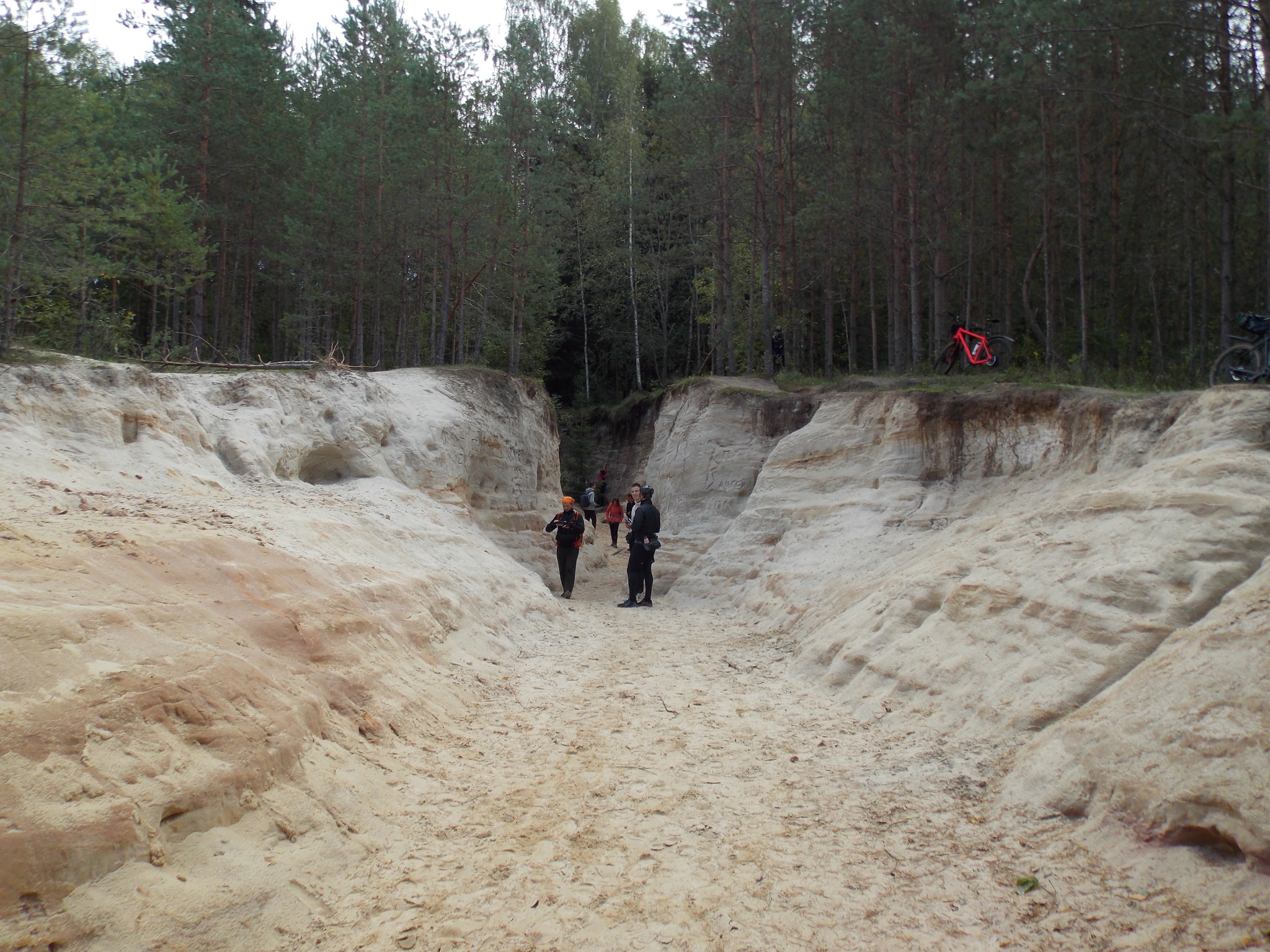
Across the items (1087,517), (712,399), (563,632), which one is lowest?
(563,632)

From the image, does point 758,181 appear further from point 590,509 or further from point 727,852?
point 727,852

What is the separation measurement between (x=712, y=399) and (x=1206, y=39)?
490 inches

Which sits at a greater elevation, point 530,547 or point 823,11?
point 823,11

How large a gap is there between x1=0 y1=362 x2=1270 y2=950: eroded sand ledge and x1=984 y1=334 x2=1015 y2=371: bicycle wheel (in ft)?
17.2

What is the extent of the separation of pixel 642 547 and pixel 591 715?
749cm

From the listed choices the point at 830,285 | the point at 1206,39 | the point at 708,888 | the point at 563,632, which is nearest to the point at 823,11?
the point at 830,285

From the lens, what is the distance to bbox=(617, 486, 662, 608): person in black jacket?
14.4 meters

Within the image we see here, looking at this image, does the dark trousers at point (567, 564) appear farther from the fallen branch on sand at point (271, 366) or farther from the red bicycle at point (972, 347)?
the red bicycle at point (972, 347)

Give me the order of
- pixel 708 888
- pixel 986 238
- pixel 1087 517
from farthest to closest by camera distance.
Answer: pixel 986 238, pixel 1087 517, pixel 708 888

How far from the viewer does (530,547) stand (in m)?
17.7

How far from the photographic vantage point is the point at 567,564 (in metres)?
15.8

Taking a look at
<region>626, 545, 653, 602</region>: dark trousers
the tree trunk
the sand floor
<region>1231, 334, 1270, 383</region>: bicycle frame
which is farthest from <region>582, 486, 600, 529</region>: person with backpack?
the sand floor

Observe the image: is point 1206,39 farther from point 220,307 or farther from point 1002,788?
point 220,307

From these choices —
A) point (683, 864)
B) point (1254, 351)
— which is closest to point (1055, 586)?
point (683, 864)
